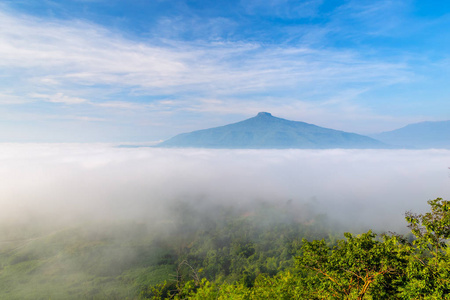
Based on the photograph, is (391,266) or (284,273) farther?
(284,273)

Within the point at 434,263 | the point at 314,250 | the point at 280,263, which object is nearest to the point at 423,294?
the point at 434,263

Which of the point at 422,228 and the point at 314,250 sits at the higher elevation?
the point at 422,228

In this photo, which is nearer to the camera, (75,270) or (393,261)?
(393,261)

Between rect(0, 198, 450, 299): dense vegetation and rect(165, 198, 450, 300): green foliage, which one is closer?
rect(165, 198, 450, 300): green foliage

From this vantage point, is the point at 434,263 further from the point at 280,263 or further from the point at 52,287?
the point at 52,287

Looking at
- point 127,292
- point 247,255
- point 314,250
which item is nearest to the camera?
point 314,250

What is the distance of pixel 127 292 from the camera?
495 feet

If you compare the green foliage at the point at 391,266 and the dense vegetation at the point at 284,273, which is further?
the dense vegetation at the point at 284,273

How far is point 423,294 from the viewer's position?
12.6m

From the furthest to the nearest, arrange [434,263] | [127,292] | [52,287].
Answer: [52,287] < [127,292] < [434,263]

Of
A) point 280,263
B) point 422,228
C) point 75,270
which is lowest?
point 75,270

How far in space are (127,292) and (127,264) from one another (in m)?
50.2

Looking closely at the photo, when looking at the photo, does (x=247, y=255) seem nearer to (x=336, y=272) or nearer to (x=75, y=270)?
(x=75, y=270)

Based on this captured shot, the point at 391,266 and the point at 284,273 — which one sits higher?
the point at 391,266
